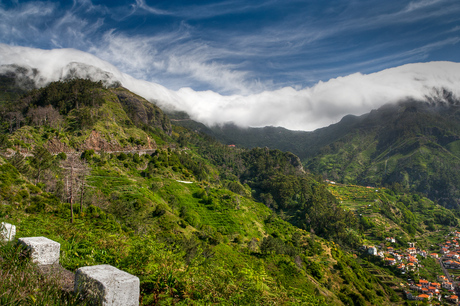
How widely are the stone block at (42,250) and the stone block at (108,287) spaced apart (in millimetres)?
1812

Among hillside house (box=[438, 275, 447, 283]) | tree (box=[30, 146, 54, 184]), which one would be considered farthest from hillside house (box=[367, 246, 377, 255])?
tree (box=[30, 146, 54, 184])

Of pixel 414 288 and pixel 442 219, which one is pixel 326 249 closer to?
pixel 414 288

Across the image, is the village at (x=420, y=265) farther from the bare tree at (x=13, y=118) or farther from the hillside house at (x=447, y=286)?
the bare tree at (x=13, y=118)

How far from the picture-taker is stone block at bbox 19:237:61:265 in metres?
4.74

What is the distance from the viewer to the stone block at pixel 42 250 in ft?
15.5

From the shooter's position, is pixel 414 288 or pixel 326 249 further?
pixel 414 288

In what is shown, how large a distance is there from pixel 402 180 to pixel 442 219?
210ft

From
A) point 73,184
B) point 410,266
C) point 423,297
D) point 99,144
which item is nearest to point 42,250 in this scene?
point 73,184

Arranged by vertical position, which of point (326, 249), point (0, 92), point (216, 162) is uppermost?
point (0, 92)

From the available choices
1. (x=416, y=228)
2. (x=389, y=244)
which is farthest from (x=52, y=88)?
(x=416, y=228)

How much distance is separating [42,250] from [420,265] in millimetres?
108340

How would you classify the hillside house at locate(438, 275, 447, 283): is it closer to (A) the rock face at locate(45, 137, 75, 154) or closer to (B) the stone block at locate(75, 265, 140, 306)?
(B) the stone block at locate(75, 265, 140, 306)

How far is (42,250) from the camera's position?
4.80 m

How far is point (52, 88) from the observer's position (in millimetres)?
62688
